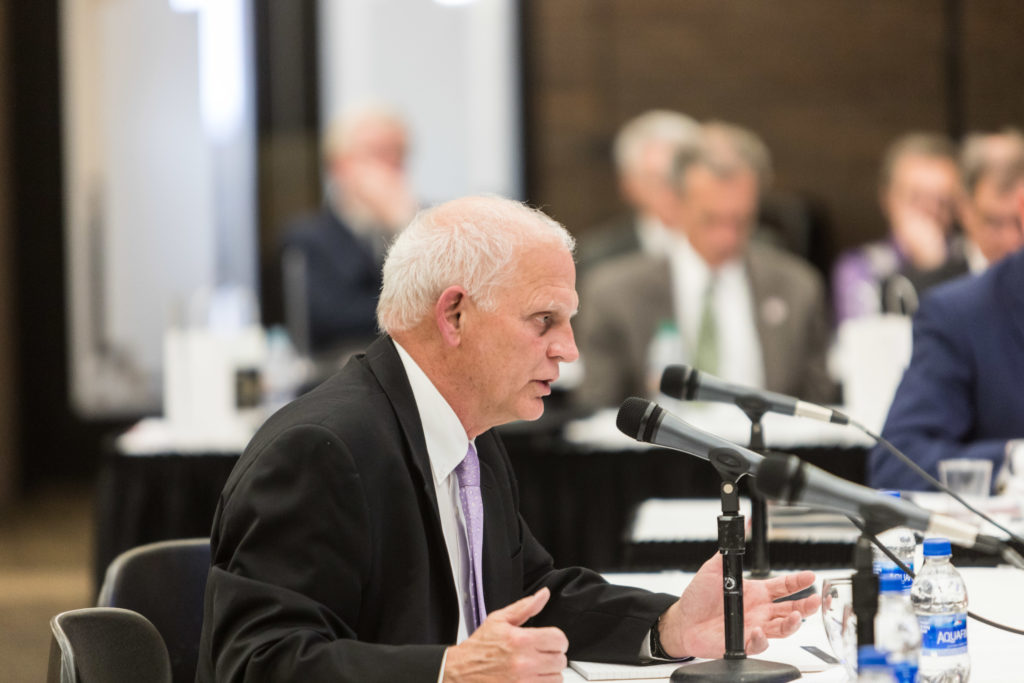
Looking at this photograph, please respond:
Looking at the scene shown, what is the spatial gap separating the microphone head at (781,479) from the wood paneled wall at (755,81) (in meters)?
5.94

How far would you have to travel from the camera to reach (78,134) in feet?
24.7

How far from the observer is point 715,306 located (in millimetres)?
4840

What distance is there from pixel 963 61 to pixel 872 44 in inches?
18.3

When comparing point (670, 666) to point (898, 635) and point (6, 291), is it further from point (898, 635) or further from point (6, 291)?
point (6, 291)

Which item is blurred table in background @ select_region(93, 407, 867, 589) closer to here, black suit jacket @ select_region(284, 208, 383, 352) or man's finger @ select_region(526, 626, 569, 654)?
black suit jacket @ select_region(284, 208, 383, 352)

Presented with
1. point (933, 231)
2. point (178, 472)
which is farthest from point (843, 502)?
point (933, 231)

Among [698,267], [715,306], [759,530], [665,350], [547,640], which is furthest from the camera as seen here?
[698,267]

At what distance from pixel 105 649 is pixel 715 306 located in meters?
3.44

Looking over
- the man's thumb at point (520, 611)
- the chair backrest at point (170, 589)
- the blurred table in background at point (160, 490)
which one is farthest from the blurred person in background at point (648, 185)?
the man's thumb at point (520, 611)

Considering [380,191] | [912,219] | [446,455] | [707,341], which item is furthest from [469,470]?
[912,219]

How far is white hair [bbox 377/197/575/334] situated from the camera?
1.70 m

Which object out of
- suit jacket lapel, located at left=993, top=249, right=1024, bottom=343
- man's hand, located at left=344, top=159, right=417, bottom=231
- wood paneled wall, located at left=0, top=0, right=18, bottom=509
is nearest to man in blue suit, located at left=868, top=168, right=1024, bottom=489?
suit jacket lapel, located at left=993, top=249, right=1024, bottom=343

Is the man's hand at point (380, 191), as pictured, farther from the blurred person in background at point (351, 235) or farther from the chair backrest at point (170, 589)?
the chair backrest at point (170, 589)

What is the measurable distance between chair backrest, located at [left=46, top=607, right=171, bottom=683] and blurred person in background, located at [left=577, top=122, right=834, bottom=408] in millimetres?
3115
